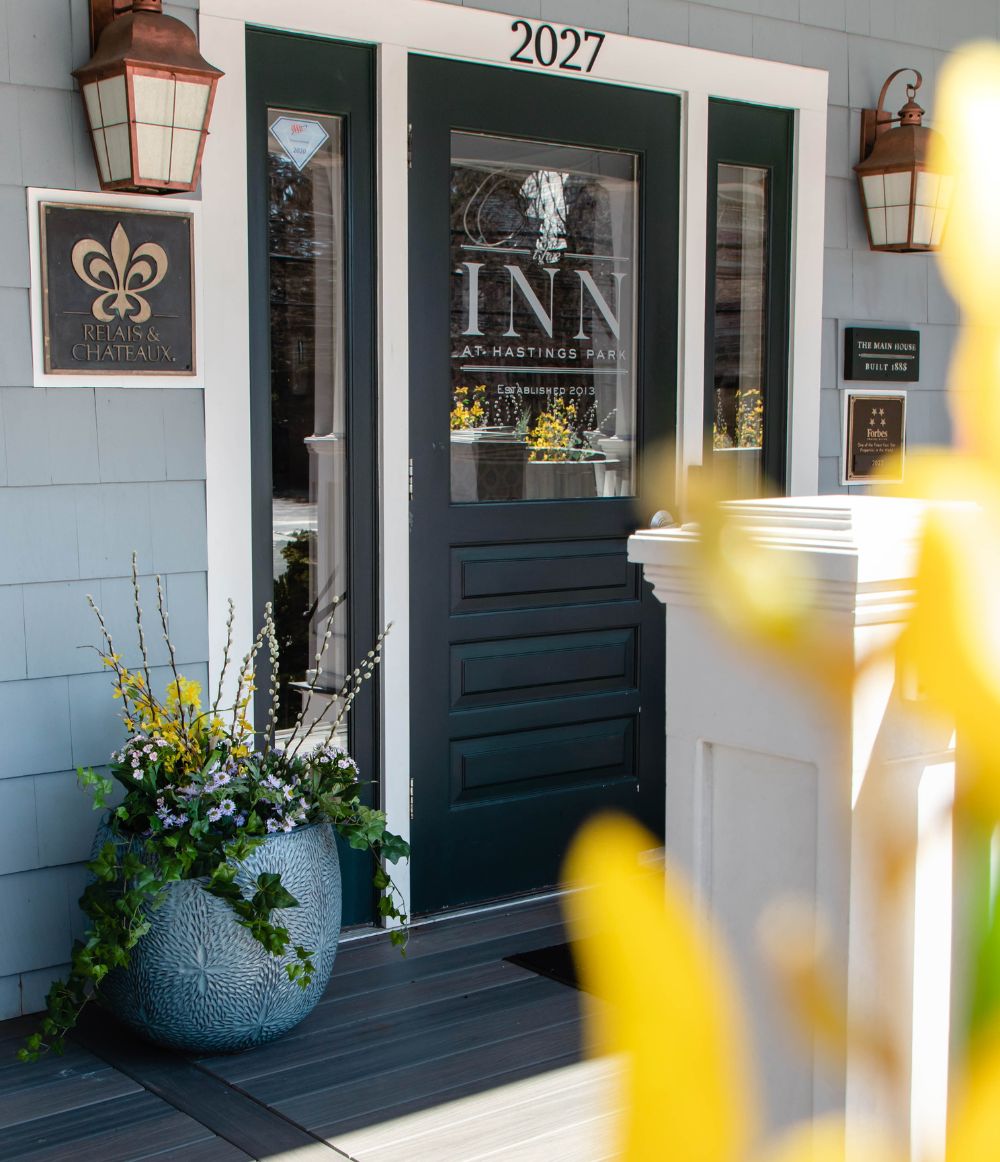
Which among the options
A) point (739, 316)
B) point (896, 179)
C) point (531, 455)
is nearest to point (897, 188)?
point (896, 179)

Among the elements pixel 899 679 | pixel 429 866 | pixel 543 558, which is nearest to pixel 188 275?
pixel 543 558

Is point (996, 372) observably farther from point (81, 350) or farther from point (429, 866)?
point (429, 866)

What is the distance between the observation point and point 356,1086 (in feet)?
9.37

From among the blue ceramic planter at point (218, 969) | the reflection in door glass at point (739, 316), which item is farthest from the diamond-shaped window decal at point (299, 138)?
the blue ceramic planter at point (218, 969)

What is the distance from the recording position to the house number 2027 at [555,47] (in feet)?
12.3

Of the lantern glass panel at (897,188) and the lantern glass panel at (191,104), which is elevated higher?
the lantern glass panel at (897,188)

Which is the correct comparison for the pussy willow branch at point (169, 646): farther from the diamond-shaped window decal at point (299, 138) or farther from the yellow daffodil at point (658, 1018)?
the yellow daffodil at point (658, 1018)

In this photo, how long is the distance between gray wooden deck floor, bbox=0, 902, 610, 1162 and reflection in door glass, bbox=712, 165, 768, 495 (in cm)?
178

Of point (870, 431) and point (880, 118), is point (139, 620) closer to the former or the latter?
point (870, 431)

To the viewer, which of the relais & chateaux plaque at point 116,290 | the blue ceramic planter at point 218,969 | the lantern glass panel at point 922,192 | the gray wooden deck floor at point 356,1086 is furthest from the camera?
the lantern glass panel at point 922,192

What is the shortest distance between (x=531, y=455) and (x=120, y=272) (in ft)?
4.20

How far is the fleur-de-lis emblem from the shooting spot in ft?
10.2

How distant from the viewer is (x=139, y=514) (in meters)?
3.25

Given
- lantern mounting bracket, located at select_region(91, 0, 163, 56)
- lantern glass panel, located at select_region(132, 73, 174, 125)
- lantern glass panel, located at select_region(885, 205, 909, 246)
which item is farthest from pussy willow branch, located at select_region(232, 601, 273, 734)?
lantern glass panel, located at select_region(885, 205, 909, 246)
